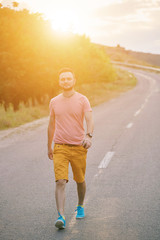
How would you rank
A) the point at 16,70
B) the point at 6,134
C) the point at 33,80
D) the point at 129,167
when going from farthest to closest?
the point at 33,80
the point at 16,70
the point at 6,134
the point at 129,167

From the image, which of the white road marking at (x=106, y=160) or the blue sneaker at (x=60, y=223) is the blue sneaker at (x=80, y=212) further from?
→ the white road marking at (x=106, y=160)

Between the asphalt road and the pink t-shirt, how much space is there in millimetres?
1080

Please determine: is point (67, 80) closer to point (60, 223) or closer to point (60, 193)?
point (60, 193)

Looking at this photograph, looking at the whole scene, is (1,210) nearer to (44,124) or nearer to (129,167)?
(129,167)

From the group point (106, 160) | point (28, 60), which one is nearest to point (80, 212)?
point (106, 160)

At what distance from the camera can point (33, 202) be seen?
5336mm

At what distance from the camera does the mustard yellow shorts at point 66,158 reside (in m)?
4.30

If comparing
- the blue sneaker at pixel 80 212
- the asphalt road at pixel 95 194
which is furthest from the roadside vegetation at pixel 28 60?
the blue sneaker at pixel 80 212

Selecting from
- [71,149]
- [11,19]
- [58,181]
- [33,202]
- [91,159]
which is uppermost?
[11,19]

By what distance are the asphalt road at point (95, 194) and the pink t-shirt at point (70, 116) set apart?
1.08 metres

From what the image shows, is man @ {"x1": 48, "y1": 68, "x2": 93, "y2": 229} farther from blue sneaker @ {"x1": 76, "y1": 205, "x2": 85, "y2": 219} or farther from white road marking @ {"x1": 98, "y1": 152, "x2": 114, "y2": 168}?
white road marking @ {"x1": 98, "y1": 152, "x2": 114, "y2": 168}

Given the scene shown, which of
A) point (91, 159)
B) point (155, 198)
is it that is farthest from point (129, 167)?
point (155, 198)

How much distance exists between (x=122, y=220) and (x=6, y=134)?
9.37 m

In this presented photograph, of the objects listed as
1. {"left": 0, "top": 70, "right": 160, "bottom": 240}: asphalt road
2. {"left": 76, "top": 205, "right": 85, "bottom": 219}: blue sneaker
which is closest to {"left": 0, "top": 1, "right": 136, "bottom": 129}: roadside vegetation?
{"left": 0, "top": 70, "right": 160, "bottom": 240}: asphalt road
